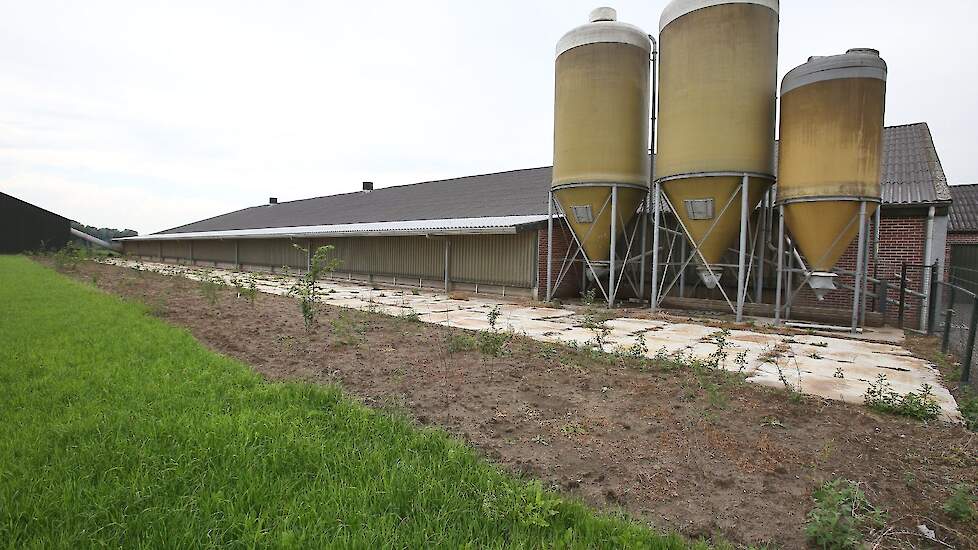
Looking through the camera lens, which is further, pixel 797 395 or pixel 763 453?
pixel 797 395

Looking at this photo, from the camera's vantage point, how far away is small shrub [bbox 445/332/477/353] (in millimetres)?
6188

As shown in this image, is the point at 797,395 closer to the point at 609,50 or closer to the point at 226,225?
the point at 609,50

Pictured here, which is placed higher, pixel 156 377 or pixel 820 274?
pixel 820 274

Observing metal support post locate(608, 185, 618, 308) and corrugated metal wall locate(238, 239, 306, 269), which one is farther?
corrugated metal wall locate(238, 239, 306, 269)

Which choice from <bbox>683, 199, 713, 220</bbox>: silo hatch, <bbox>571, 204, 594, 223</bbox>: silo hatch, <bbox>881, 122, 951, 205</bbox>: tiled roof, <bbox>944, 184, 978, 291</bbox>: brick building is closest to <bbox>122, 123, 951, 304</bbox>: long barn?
<bbox>881, 122, 951, 205</bbox>: tiled roof

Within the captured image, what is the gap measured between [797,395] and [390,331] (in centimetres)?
533

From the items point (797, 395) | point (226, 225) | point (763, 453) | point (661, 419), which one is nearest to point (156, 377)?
point (661, 419)

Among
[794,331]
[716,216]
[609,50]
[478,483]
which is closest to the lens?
[478,483]

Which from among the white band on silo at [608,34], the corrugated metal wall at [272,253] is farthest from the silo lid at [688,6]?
the corrugated metal wall at [272,253]

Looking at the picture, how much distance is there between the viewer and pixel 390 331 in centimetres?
750

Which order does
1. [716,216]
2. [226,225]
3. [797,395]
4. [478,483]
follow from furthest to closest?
[226,225] < [716,216] < [797,395] < [478,483]

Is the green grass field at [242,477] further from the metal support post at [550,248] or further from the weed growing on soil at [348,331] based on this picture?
the metal support post at [550,248]

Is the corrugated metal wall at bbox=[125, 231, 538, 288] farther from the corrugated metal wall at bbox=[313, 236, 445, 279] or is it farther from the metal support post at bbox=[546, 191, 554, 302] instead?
the metal support post at bbox=[546, 191, 554, 302]

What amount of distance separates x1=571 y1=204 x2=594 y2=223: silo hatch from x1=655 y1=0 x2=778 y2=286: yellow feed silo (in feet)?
6.96
